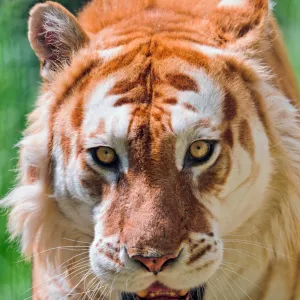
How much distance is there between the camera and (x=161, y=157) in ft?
6.75

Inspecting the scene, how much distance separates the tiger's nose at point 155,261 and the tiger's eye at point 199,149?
28 cm

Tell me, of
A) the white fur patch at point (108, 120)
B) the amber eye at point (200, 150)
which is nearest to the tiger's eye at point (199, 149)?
the amber eye at point (200, 150)

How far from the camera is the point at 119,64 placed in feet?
7.34

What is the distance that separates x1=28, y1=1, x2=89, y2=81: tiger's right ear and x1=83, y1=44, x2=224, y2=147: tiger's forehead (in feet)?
0.57

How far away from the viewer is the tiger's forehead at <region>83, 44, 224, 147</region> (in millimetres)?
2078

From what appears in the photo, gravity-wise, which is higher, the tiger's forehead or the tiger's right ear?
the tiger's right ear

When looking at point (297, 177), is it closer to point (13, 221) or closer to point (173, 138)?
point (173, 138)

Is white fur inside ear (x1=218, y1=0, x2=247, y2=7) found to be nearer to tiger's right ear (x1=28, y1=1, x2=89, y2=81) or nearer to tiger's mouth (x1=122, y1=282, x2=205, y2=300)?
tiger's right ear (x1=28, y1=1, x2=89, y2=81)

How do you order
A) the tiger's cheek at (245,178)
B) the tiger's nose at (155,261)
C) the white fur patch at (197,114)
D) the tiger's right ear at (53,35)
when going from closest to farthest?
the tiger's nose at (155,261)
the white fur patch at (197,114)
the tiger's cheek at (245,178)
the tiger's right ear at (53,35)

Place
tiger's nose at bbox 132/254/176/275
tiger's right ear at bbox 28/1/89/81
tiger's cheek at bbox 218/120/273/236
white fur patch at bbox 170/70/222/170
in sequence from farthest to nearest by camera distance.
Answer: tiger's right ear at bbox 28/1/89/81 → tiger's cheek at bbox 218/120/273/236 → white fur patch at bbox 170/70/222/170 → tiger's nose at bbox 132/254/176/275

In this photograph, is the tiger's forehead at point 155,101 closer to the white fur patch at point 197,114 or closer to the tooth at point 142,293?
the white fur patch at point 197,114

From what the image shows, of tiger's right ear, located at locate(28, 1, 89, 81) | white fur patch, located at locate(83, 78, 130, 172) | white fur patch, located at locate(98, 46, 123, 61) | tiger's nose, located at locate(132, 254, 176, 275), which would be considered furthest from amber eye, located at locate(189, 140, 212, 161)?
tiger's right ear, located at locate(28, 1, 89, 81)

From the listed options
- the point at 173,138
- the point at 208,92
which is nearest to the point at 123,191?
the point at 173,138

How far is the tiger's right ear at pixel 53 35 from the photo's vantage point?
7.47 ft
